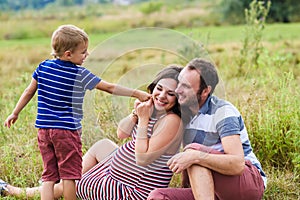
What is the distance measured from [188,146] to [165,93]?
32 centimetres

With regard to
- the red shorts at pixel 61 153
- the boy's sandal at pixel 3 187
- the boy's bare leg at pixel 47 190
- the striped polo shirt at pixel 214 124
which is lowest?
the boy's sandal at pixel 3 187

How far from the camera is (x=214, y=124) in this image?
2955 mm

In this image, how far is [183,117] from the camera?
3006mm

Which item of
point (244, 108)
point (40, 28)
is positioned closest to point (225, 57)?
point (244, 108)

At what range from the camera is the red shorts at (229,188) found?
2.89m

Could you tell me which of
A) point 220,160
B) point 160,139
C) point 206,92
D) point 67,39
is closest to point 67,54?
point 67,39

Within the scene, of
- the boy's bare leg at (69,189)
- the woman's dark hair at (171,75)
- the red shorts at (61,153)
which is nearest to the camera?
the woman's dark hair at (171,75)

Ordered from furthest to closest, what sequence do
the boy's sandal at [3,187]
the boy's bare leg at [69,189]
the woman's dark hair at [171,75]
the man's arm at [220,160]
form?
the boy's sandal at [3,187] < the boy's bare leg at [69,189] < the woman's dark hair at [171,75] < the man's arm at [220,160]

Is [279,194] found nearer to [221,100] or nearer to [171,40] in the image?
[221,100]

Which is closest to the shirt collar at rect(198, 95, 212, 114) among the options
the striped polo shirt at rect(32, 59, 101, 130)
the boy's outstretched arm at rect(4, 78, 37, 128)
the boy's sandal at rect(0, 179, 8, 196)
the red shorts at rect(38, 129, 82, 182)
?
the striped polo shirt at rect(32, 59, 101, 130)

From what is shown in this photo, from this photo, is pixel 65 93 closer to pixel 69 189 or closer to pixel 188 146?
pixel 69 189

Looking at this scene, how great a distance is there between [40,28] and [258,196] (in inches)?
668

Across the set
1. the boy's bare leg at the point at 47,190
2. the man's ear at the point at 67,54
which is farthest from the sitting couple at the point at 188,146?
the man's ear at the point at 67,54

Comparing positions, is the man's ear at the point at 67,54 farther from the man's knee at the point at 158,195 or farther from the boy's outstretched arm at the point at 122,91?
the man's knee at the point at 158,195
